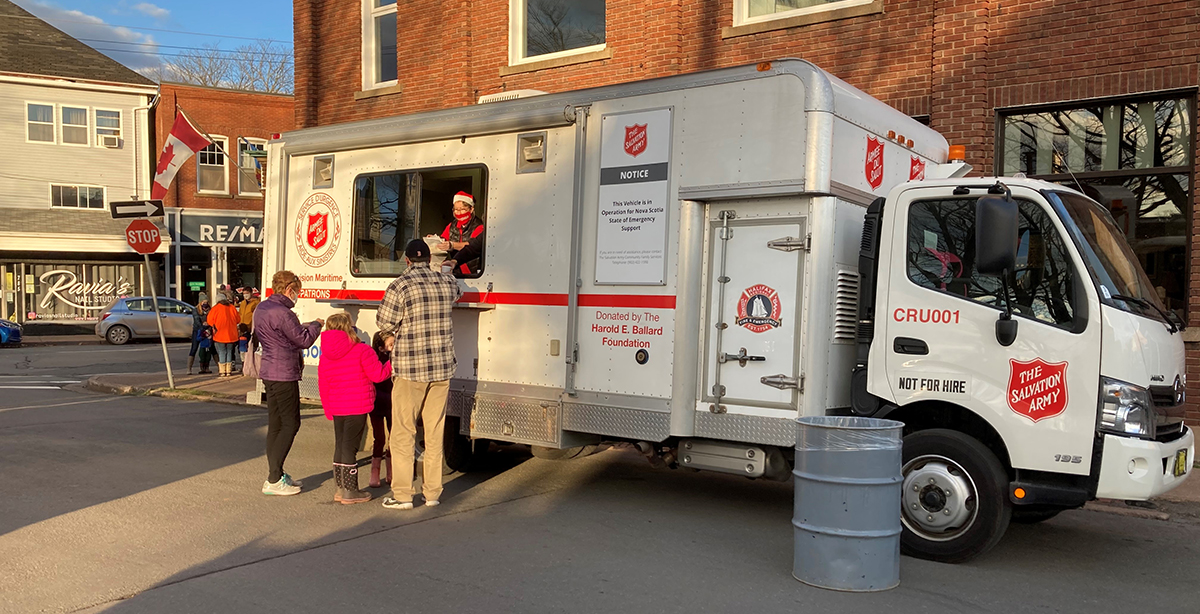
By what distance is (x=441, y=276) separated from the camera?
24.6 ft

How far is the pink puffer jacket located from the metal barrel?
3591 millimetres

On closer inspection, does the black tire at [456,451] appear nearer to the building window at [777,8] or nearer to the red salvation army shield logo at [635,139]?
the red salvation army shield logo at [635,139]

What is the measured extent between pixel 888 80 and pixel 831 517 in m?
7.96

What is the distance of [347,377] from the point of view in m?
7.49

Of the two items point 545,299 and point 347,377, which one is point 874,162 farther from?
point 347,377

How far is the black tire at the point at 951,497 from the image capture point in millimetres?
5887

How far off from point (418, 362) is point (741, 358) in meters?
2.41

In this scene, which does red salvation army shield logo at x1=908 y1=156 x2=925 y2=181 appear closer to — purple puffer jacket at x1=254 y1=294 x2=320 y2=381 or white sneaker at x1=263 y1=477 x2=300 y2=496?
purple puffer jacket at x1=254 y1=294 x2=320 y2=381

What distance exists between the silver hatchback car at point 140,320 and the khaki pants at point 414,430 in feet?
73.8

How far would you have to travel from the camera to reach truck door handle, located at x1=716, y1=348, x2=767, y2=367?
6.61 m

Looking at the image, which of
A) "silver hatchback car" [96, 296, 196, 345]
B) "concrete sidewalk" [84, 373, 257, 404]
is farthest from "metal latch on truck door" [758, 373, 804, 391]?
"silver hatchback car" [96, 296, 196, 345]

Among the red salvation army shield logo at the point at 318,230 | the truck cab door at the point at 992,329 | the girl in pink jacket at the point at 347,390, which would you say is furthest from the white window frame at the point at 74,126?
the truck cab door at the point at 992,329

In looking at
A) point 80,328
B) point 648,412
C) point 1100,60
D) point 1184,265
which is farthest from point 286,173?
point 80,328

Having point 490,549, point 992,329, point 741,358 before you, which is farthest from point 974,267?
point 490,549
